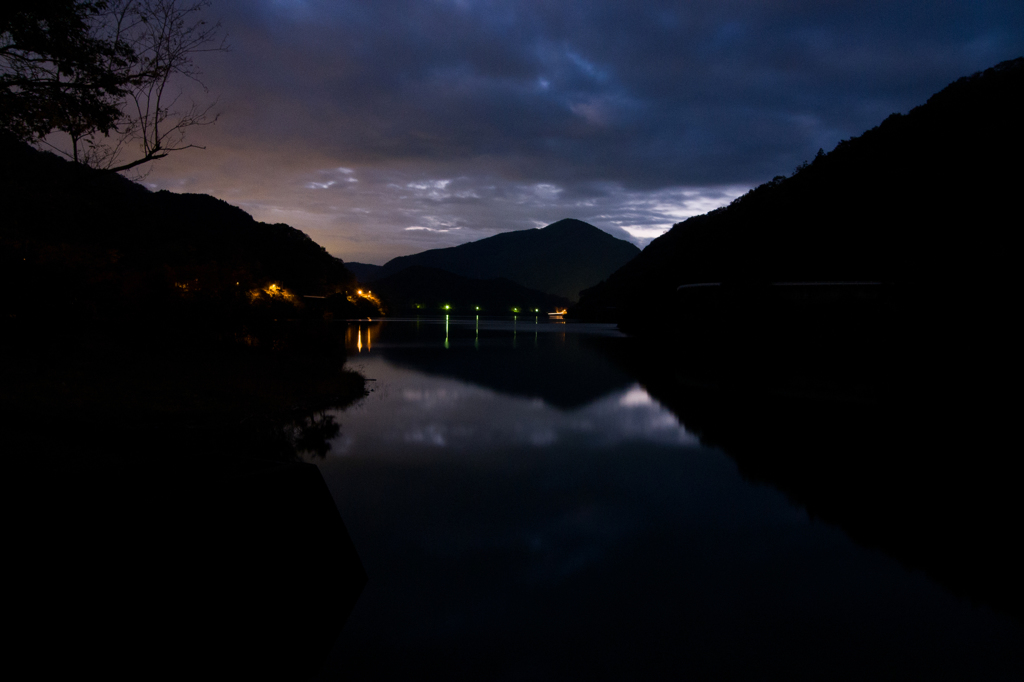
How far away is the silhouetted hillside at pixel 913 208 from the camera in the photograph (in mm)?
15914

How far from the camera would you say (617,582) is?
5445 mm

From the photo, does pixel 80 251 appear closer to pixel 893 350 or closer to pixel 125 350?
pixel 125 350

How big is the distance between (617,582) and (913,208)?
94.4 ft

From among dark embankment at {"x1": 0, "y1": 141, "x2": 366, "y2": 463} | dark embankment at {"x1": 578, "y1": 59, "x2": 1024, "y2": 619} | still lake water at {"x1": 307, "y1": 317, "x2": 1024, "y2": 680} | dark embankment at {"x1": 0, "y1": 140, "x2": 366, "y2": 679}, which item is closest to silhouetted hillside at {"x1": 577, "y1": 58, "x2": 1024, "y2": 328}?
dark embankment at {"x1": 578, "y1": 59, "x2": 1024, "y2": 619}

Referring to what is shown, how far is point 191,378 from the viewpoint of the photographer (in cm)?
1631

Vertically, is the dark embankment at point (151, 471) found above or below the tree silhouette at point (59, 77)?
below

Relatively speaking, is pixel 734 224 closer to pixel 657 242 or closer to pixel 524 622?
pixel 524 622

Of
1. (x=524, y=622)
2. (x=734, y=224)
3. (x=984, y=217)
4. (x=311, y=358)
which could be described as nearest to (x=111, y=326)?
(x=311, y=358)

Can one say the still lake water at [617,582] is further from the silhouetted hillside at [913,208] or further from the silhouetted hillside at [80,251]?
the silhouetted hillside at [913,208]

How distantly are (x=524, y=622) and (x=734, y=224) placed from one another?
48.1 m

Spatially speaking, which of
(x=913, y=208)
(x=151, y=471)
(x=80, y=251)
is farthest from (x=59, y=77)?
(x=913, y=208)

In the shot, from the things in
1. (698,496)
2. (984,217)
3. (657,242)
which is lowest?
(698,496)

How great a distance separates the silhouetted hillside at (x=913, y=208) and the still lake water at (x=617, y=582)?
1088 cm

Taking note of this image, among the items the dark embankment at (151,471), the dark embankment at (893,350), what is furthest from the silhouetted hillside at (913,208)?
the dark embankment at (151,471)
